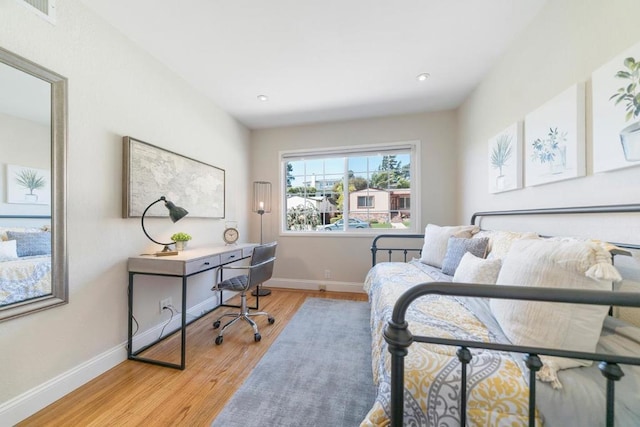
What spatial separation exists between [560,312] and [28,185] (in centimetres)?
256

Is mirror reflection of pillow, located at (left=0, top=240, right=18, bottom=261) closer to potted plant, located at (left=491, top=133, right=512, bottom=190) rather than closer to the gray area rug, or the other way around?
the gray area rug

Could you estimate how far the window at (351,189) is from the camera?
332 centimetres

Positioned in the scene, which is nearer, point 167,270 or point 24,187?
point 24,187

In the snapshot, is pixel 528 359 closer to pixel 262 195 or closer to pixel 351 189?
pixel 351 189

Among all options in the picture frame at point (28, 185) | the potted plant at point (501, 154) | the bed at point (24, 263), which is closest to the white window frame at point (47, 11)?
the picture frame at point (28, 185)

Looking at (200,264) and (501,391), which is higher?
(200,264)

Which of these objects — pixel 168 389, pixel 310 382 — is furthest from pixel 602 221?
pixel 168 389

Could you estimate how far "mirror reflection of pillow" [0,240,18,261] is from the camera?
1.20 m

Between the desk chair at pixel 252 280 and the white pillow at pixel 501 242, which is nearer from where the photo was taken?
the white pillow at pixel 501 242

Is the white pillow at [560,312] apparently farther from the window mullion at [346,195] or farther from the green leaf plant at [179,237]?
the window mullion at [346,195]

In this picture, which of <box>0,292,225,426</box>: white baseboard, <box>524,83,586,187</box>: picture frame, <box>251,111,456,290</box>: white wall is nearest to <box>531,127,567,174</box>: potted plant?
<box>524,83,586,187</box>: picture frame

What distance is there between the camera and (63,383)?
1.43 m

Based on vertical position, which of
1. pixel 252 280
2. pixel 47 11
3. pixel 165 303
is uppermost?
pixel 47 11

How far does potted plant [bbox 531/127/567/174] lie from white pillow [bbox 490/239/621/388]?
821 millimetres
